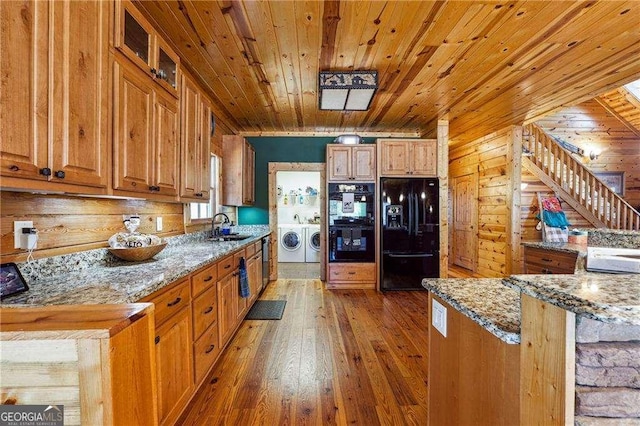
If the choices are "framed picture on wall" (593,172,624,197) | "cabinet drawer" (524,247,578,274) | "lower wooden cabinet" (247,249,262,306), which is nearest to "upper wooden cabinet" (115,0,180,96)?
"lower wooden cabinet" (247,249,262,306)

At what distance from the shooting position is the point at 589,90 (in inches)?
130

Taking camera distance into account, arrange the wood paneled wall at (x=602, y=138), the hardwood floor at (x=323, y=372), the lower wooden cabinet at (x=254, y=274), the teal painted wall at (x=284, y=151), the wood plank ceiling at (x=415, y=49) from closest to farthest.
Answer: the hardwood floor at (x=323, y=372) → the wood plank ceiling at (x=415, y=49) → the lower wooden cabinet at (x=254, y=274) → the teal painted wall at (x=284, y=151) → the wood paneled wall at (x=602, y=138)

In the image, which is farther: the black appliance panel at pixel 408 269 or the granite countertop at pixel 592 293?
the black appliance panel at pixel 408 269

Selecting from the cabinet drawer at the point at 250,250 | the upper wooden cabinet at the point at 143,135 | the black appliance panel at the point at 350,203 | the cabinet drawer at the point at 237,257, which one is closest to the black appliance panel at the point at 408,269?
the black appliance panel at the point at 350,203

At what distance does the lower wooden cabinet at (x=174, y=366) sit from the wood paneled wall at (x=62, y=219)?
2.42 feet

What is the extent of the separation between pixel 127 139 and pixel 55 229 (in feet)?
2.02

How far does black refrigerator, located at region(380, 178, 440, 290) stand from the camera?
435 centimetres

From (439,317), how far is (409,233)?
125 inches

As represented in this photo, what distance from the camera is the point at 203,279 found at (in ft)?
6.59

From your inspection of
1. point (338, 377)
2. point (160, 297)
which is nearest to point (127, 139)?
point (160, 297)

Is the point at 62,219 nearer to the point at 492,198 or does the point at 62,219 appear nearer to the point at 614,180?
the point at 492,198

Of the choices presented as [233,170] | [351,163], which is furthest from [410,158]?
[233,170]

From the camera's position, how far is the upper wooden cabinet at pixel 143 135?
1.57 metres

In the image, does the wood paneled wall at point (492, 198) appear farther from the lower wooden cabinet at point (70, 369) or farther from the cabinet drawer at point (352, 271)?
the lower wooden cabinet at point (70, 369)
